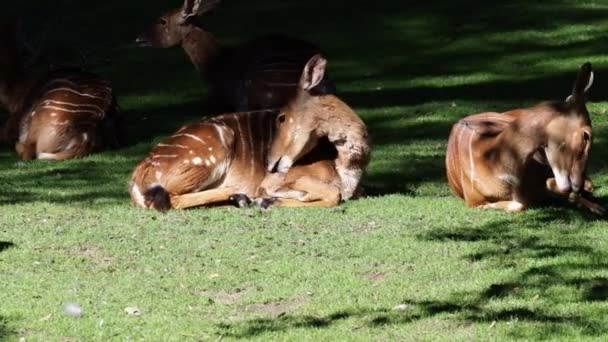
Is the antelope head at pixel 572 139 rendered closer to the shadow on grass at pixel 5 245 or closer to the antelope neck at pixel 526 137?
the antelope neck at pixel 526 137

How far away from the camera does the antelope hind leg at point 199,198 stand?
1108cm

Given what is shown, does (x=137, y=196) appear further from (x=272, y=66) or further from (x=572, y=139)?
(x=272, y=66)

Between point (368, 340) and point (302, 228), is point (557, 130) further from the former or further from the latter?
point (368, 340)

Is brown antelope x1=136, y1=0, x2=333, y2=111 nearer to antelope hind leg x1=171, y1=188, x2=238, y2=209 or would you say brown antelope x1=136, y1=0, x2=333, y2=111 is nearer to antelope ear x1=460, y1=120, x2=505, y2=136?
antelope hind leg x1=171, y1=188, x2=238, y2=209

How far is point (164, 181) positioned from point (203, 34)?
5510 millimetres

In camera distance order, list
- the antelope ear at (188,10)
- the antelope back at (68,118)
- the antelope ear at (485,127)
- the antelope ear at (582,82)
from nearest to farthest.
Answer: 1. the antelope ear at (582,82)
2. the antelope ear at (485,127)
3. the antelope back at (68,118)
4. the antelope ear at (188,10)

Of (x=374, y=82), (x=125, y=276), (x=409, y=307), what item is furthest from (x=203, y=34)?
(x=409, y=307)

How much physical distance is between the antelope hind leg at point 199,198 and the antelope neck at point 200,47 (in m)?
5.24

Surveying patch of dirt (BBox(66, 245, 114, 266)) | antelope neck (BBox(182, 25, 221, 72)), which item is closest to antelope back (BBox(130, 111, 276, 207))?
patch of dirt (BBox(66, 245, 114, 266))

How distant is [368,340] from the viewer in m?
7.26

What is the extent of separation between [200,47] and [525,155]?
7172 millimetres

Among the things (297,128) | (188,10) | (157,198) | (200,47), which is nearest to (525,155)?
(297,128)

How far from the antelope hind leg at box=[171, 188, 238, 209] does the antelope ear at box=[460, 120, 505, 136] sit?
1.94 m

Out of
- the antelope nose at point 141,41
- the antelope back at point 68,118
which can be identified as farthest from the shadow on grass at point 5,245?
the antelope nose at point 141,41
